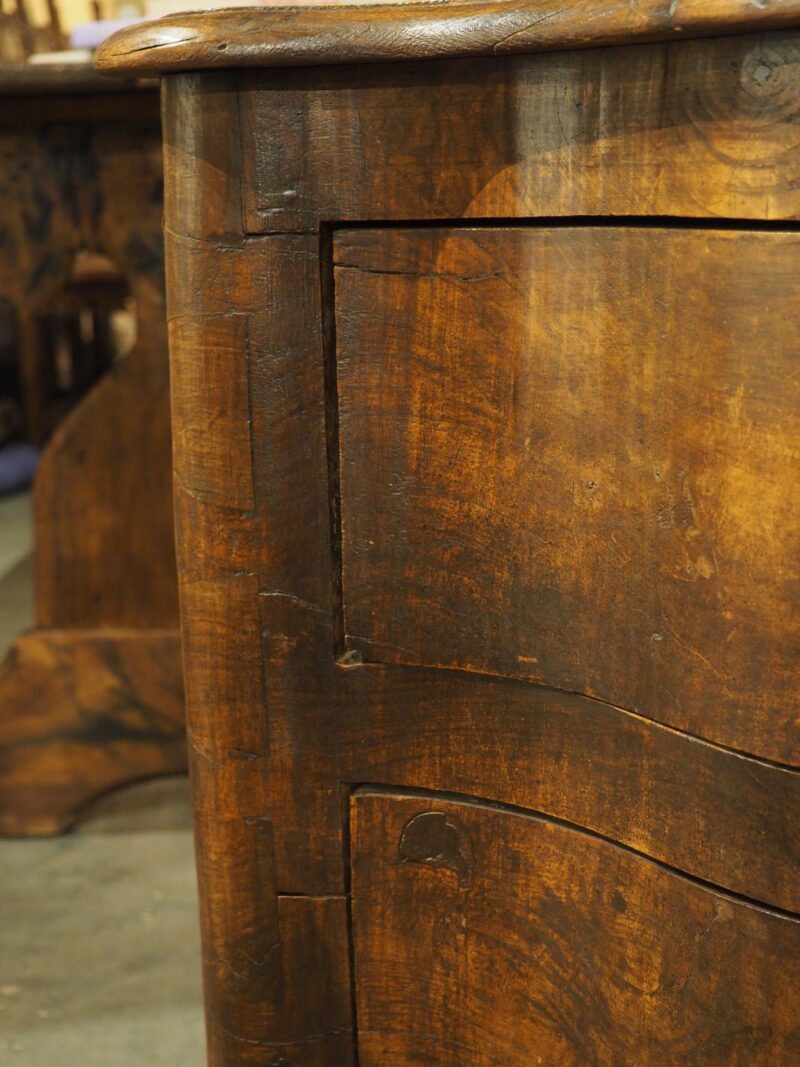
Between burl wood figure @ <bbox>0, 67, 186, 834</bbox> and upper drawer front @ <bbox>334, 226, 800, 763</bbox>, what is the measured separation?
787mm

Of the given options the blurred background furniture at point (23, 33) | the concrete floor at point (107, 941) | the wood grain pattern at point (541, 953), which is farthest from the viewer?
the blurred background furniture at point (23, 33)

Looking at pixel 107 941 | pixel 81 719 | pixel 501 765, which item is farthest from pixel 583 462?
pixel 81 719

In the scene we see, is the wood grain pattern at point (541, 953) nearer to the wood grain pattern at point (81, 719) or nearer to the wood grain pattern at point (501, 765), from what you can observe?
the wood grain pattern at point (501, 765)

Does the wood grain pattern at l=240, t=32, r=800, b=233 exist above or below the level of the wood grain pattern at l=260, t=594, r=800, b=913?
above

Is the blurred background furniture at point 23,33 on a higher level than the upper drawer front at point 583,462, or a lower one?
higher

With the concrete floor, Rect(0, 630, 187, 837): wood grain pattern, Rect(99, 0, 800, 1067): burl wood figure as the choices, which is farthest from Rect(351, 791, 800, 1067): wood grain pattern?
Rect(0, 630, 187, 837): wood grain pattern

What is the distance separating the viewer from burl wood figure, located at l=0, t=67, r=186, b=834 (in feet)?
4.52

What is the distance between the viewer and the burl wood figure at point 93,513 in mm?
1378

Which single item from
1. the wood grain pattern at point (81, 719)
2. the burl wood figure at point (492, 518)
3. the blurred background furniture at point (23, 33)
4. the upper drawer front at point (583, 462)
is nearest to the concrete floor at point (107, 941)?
the wood grain pattern at point (81, 719)

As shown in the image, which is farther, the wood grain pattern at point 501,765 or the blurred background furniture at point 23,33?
the blurred background furniture at point 23,33

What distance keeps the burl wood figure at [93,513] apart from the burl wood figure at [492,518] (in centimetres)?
74

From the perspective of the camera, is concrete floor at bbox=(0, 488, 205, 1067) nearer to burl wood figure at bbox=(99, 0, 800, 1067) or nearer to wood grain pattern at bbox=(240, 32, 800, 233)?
burl wood figure at bbox=(99, 0, 800, 1067)

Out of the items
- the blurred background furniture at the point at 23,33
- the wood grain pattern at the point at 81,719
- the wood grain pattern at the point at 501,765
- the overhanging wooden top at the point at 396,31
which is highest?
the blurred background furniture at the point at 23,33

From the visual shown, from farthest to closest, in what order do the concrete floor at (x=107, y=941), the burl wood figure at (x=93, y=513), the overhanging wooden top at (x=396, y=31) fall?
the burl wood figure at (x=93, y=513) → the concrete floor at (x=107, y=941) → the overhanging wooden top at (x=396, y=31)
